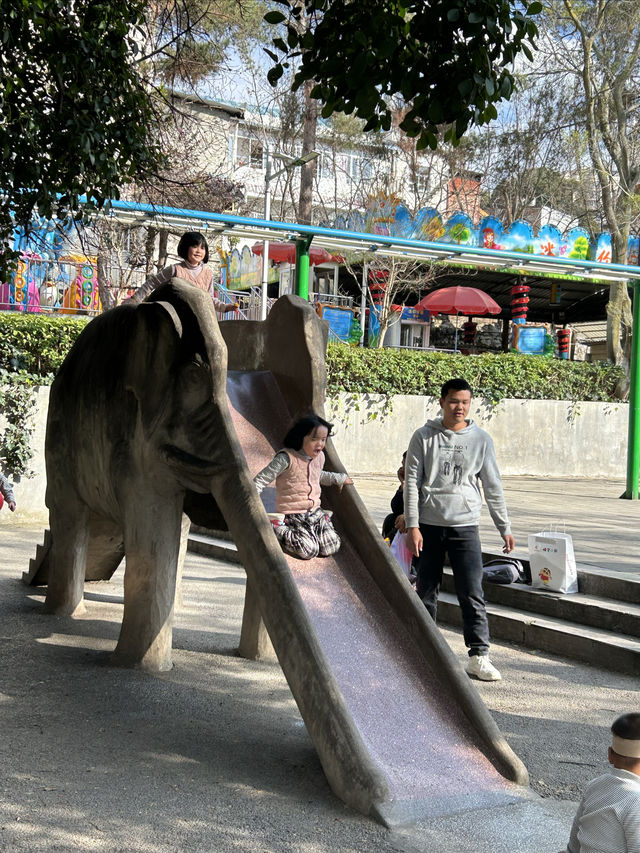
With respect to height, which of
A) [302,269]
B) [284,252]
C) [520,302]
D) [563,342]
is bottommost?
[302,269]

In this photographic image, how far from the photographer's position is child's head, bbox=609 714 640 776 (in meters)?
2.89

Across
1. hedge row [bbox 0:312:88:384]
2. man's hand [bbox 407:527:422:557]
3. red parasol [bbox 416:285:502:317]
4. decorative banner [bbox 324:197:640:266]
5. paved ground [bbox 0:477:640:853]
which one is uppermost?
decorative banner [bbox 324:197:640:266]

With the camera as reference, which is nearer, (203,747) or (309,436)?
(203,747)

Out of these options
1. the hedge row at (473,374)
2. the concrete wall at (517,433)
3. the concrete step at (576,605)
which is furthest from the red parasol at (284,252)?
the concrete step at (576,605)

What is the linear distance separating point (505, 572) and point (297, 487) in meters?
3.26

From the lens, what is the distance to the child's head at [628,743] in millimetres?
2895

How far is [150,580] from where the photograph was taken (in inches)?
234

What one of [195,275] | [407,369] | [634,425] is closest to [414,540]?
[195,275]

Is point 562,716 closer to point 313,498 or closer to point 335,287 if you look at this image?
point 313,498

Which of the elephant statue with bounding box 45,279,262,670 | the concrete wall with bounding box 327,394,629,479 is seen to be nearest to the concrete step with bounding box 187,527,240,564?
the elephant statue with bounding box 45,279,262,670

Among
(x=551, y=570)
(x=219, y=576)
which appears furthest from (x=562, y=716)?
(x=219, y=576)

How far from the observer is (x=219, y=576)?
986cm

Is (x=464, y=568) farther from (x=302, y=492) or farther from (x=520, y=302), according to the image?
(x=520, y=302)

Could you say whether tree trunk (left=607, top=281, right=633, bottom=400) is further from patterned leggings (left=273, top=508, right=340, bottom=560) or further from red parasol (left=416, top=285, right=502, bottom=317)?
patterned leggings (left=273, top=508, right=340, bottom=560)
